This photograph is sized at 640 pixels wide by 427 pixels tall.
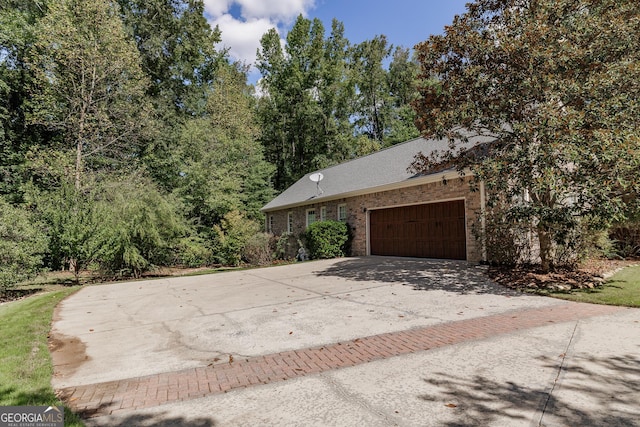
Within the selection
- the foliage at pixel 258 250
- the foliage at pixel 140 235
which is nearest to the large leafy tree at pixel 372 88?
the foliage at pixel 258 250

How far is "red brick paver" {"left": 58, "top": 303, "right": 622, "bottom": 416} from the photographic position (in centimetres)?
308

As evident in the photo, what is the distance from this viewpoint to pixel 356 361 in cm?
377

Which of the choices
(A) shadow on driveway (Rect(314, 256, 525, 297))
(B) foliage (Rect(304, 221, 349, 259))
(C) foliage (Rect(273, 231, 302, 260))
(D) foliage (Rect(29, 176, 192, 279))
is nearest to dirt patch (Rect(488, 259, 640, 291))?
(A) shadow on driveway (Rect(314, 256, 525, 297))

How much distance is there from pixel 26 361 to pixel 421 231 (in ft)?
37.7

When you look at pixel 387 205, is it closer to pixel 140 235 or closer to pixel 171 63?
pixel 140 235

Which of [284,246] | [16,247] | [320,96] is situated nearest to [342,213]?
[284,246]

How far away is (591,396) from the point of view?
2.84 metres

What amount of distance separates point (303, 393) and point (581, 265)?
9.15 m

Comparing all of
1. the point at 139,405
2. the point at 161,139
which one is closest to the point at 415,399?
the point at 139,405

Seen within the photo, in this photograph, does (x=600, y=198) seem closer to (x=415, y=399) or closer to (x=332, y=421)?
(x=415, y=399)

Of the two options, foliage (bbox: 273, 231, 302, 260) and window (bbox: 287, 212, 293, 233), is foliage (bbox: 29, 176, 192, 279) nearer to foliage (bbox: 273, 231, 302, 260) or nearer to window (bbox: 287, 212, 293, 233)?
foliage (bbox: 273, 231, 302, 260)

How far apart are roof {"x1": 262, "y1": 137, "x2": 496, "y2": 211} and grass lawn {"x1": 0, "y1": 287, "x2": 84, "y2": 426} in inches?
413

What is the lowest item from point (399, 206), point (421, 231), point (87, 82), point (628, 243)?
point (628, 243)

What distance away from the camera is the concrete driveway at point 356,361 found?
2.72 metres
